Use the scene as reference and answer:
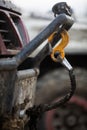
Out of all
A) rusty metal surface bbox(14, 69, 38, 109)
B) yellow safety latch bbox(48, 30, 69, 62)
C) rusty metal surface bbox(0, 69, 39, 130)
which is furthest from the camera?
yellow safety latch bbox(48, 30, 69, 62)

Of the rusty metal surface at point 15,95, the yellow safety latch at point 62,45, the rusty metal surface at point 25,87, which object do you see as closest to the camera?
the rusty metal surface at point 15,95

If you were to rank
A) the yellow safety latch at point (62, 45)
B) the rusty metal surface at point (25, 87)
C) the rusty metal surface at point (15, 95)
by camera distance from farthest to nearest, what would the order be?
1. the yellow safety latch at point (62, 45)
2. the rusty metal surface at point (25, 87)
3. the rusty metal surface at point (15, 95)

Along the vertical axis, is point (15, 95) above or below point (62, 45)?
below

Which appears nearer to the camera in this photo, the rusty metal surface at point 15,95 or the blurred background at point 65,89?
the rusty metal surface at point 15,95

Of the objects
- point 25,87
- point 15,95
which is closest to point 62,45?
point 25,87

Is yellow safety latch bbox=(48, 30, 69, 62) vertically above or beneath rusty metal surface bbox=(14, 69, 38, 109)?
above

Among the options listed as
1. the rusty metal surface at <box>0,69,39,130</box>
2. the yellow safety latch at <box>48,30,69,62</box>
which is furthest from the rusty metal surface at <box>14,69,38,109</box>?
the yellow safety latch at <box>48,30,69,62</box>

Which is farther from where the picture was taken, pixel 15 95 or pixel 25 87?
pixel 25 87

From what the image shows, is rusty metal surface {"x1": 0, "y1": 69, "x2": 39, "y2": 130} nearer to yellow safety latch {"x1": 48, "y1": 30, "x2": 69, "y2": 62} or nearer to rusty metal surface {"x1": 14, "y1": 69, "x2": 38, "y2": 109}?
rusty metal surface {"x1": 14, "y1": 69, "x2": 38, "y2": 109}

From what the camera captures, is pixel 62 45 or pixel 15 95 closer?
pixel 15 95

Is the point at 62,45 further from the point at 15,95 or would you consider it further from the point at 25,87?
the point at 15,95

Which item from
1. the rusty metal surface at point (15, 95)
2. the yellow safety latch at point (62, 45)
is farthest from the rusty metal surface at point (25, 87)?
the yellow safety latch at point (62, 45)

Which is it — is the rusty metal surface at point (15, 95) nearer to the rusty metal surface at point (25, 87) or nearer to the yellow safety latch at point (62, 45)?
the rusty metal surface at point (25, 87)

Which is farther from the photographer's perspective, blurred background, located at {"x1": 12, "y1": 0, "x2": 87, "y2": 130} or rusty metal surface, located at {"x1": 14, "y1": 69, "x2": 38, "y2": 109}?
blurred background, located at {"x1": 12, "y1": 0, "x2": 87, "y2": 130}
